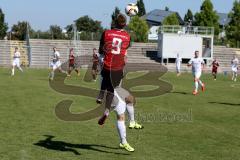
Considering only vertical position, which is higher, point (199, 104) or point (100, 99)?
point (100, 99)

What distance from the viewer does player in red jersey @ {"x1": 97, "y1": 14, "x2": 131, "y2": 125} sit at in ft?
30.2

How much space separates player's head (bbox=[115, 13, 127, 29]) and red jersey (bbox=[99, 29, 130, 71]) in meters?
0.09

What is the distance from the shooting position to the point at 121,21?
9.21 meters

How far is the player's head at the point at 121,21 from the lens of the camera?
919 centimetres

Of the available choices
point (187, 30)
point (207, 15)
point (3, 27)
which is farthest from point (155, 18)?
point (187, 30)

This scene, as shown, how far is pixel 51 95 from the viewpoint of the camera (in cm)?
2066

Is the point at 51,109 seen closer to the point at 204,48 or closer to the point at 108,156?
the point at 108,156

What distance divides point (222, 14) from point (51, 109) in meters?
165

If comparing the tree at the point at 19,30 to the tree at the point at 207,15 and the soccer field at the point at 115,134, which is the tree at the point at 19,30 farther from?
the soccer field at the point at 115,134

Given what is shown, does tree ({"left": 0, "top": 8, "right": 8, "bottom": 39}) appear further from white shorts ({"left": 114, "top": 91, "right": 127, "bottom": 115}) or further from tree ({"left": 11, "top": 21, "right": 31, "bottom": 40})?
white shorts ({"left": 114, "top": 91, "right": 127, "bottom": 115})

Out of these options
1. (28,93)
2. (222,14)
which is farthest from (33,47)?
(222,14)

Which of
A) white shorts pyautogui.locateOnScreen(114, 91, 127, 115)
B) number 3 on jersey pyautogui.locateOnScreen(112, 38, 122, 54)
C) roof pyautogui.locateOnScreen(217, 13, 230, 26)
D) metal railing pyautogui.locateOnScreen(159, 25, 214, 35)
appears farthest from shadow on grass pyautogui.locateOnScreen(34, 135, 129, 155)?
roof pyautogui.locateOnScreen(217, 13, 230, 26)

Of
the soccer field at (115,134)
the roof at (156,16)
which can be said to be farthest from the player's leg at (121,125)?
the roof at (156,16)

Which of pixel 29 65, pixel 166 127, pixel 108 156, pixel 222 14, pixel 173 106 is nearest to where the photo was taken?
pixel 108 156
